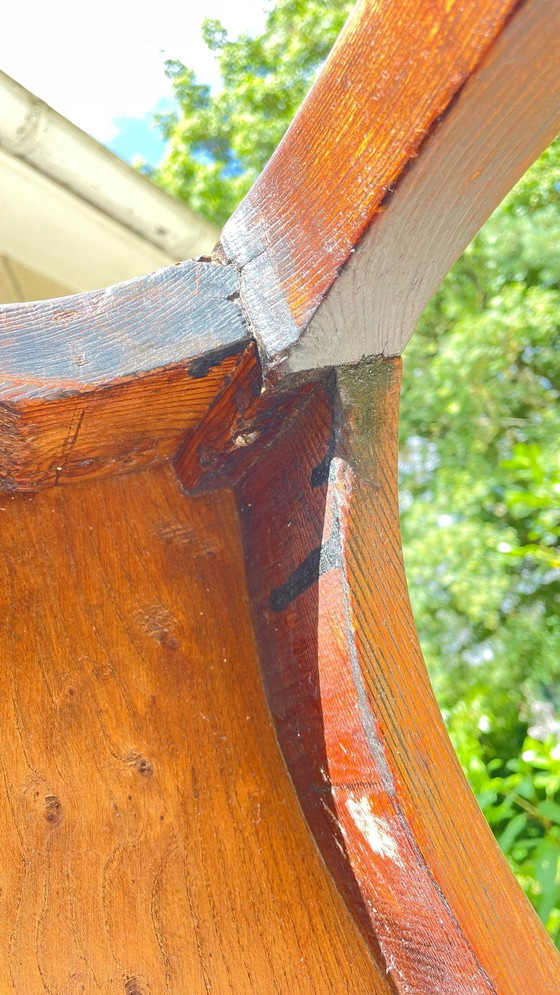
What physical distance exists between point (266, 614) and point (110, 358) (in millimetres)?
343

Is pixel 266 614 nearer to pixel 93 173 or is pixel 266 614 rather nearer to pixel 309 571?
pixel 309 571

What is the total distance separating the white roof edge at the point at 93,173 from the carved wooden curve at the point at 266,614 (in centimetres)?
117

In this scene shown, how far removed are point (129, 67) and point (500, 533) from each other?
3360 millimetres

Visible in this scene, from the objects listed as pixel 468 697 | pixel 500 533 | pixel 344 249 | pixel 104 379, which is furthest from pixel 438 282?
pixel 500 533

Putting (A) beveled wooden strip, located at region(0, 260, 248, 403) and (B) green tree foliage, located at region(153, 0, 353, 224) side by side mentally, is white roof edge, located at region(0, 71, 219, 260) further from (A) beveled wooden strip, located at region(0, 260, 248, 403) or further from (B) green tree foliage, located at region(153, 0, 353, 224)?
(B) green tree foliage, located at region(153, 0, 353, 224)

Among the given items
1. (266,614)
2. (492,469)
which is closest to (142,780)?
(266,614)

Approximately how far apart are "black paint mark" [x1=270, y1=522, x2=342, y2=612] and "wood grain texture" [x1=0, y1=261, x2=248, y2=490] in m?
0.19

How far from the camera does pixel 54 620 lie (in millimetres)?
796

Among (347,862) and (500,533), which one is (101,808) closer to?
(347,862)

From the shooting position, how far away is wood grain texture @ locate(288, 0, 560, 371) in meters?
0.52

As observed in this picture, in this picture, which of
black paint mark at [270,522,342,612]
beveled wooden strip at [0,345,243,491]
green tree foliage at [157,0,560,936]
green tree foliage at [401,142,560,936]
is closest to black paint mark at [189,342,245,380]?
beveled wooden strip at [0,345,243,491]

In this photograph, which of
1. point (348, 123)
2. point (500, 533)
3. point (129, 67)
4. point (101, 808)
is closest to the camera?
point (348, 123)

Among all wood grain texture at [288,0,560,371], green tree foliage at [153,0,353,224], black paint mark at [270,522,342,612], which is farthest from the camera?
green tree foliage at [153,0,353,224]

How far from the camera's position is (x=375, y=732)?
2.26ft
